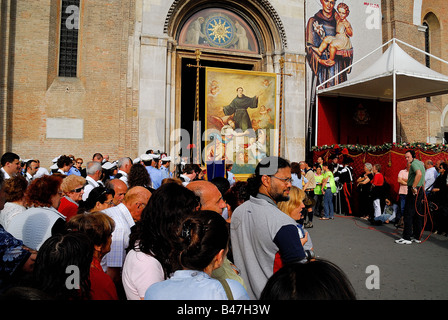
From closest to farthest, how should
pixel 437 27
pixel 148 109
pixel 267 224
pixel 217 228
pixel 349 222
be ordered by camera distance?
pixel 217 228
pixel 267 224
pixel 349 222
pixel 148 109
pixel 437 27

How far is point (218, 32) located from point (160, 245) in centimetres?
1518

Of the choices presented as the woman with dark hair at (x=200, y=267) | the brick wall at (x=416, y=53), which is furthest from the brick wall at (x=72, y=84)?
the brick wall at (x=416, y=53)

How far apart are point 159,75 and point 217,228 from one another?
1270cm

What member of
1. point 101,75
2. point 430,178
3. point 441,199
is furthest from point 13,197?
point 101,75

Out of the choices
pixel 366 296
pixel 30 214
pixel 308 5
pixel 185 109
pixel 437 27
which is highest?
pixel 437 27

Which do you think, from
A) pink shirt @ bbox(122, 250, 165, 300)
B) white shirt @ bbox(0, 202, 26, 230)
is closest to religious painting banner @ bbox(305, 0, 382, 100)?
white shirt @ bbox(0, 202, 26, 230)

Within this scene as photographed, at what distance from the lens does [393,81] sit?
42.7 ft

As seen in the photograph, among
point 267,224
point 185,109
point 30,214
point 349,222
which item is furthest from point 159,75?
point 267,224

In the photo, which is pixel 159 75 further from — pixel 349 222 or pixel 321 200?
pixel 349 222

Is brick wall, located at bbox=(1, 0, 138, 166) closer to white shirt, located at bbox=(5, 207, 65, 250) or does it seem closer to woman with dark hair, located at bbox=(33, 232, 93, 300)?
white shirt, located at bbox=(5, 207, 65, 250)

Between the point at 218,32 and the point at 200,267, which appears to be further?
the point at 218,32

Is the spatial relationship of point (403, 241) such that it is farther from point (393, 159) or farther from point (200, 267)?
point (200, 267)

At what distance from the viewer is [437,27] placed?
22250mm
